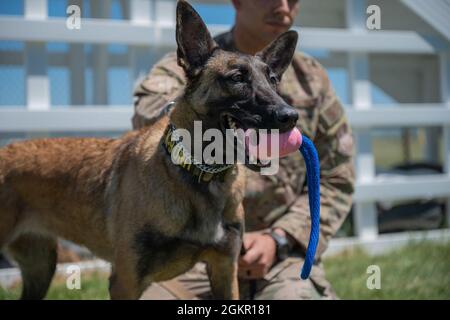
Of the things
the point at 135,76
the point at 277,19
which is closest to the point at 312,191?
the point at 277,19

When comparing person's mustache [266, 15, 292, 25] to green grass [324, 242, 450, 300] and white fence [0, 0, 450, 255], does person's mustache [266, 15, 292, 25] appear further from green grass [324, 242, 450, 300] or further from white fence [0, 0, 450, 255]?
green grass [324, 242, 450, 300]

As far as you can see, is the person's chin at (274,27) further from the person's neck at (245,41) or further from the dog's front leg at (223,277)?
the dog's front leg at (223,277)

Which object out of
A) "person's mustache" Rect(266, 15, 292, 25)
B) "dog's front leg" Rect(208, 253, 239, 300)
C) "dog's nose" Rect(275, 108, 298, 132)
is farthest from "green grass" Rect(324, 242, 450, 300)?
"dog's nose" Rect(275, 108, 298, 132)

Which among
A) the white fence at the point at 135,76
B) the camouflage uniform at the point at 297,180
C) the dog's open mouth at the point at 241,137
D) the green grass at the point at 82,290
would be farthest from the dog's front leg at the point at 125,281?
the white fence at the point at 135,76

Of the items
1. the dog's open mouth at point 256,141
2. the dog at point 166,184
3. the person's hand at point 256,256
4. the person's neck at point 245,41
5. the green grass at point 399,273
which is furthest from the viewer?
the green grass at point 399,273

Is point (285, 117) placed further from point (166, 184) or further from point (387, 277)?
point (387, 277)

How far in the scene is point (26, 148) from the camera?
3.23 metres

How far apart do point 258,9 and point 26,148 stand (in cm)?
163

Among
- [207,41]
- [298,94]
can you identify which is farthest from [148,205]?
[298,94]

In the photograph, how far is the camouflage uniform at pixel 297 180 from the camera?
3371mm

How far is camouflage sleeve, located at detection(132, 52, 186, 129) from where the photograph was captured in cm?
324

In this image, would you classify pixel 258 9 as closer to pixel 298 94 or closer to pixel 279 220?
pixel 298 94

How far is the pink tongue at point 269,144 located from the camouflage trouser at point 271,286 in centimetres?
110

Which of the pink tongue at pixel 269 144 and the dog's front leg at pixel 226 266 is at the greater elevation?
the pink tongue at pixel 269 144
